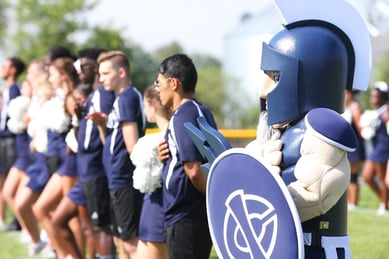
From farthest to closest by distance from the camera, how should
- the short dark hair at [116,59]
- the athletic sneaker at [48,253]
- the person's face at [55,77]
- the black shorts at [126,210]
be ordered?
the athletic sneaker at [48,253] < the person's face at [55,77] < the short dark hair at [116,59] < the black shorts at [126,210]

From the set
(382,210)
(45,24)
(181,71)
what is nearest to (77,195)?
(181,71)

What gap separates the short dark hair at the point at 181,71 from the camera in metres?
6.10

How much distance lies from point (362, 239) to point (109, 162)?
399cm

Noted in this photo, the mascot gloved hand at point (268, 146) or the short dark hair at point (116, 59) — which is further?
the short dark hair at point (116, 59)

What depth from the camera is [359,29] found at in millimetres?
4637

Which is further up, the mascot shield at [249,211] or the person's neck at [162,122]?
the mascot shield at [249,211]

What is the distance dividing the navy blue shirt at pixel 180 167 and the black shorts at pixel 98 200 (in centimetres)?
200

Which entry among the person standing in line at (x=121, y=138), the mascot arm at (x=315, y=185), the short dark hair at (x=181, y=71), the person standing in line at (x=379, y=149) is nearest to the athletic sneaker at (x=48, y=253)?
the person standing in line at (x=121, y=138)

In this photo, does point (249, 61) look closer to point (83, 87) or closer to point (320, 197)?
point (83, 87)

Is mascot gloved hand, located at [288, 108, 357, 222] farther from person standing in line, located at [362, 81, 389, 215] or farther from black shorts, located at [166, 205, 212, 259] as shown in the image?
person standing in line, located at [362, 81, 389, 215]

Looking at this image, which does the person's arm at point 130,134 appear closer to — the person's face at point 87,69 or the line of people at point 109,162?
the line of people at point 109,162

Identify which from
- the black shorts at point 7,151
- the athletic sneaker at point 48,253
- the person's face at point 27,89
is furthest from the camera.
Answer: the black shorts at point 7,151

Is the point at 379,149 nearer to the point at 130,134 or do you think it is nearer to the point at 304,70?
the point at 130,134

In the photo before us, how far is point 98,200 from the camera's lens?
26.7 feet
